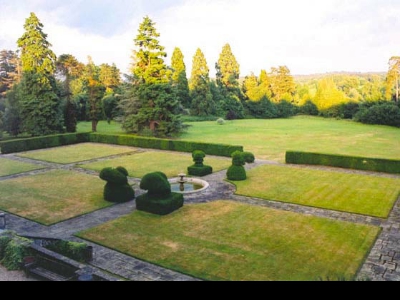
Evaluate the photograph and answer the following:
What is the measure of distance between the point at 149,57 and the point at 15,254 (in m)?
32.0

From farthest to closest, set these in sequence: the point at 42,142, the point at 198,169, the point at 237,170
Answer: the point at 42,142
the point at 198,169
the point at 237,170

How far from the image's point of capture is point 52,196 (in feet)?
57.2

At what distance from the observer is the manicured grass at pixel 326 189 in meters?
15.7

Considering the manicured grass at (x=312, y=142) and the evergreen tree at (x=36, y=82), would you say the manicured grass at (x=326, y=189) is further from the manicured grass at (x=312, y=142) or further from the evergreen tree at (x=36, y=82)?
the evergreen tree at (x=36, y=82)

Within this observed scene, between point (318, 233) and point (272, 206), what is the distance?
3.36 m

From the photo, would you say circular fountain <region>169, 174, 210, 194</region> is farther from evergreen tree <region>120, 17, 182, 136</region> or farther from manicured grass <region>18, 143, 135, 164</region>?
evergreen tree <region>120, 17, 182, 136</region>

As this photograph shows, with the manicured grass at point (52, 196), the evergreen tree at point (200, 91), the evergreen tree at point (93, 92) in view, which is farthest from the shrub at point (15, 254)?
the evergreen tree at point (200, 91)

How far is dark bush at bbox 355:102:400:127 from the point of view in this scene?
5262 centimetres

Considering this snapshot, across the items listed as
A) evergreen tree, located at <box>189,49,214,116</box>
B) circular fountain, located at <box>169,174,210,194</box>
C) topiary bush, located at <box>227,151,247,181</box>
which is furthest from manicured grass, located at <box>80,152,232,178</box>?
evergreen tree, located at <box>189,49,214,116</box>

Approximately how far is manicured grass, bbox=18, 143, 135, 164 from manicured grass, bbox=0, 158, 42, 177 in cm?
191

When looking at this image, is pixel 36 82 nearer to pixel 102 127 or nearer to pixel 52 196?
pixel 102 127

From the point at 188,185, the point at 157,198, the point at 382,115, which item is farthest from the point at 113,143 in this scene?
the point at 382,115

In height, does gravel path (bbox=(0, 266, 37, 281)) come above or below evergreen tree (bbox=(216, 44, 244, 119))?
below
